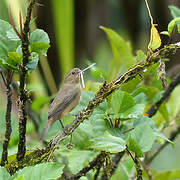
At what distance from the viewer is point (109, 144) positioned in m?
0.77

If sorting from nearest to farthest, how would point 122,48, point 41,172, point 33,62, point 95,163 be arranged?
point 41,172
point 33,62
point 95,163
point 122,48

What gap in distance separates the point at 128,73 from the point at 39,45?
19 cm

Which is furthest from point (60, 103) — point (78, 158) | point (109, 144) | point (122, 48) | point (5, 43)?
point (109, 144)

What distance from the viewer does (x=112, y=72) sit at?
1.52 meters

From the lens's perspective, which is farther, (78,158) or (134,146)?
(78,158)

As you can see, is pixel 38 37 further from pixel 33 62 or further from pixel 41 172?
pixel 41 172

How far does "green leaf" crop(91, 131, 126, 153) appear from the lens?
0.76 m

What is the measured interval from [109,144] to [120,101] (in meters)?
0.12

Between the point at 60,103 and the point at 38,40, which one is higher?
the point at 38,40

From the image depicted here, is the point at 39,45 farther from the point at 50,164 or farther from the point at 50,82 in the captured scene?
the point at 50,82

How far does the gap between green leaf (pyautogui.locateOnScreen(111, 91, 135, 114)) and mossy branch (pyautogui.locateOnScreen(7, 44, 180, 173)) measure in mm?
40

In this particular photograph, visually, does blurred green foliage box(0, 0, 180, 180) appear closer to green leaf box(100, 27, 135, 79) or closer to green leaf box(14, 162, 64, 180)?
green leaf box(14, 162, 64, 180)

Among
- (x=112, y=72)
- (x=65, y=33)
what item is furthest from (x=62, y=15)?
(x=112, y=72)

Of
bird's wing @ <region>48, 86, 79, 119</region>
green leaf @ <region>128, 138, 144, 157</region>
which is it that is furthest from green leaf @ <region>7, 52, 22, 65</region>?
bird's wing @ <region>48, 86, 79, 119</region>
